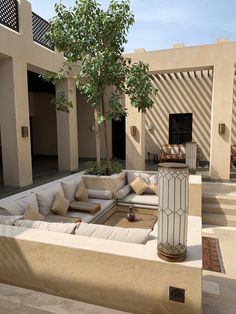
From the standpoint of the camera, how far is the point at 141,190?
20.8 ft

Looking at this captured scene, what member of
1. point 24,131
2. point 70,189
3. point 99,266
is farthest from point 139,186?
point 24,131

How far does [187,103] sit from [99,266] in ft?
35.1

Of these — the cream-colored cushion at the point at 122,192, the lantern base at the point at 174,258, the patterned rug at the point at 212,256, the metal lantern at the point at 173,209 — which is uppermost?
the metal lantern at the point at 173,209

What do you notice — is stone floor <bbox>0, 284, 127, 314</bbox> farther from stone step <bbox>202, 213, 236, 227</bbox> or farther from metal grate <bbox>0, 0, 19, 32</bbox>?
metal grate <bbox>0, 0, 19, 32</bbox>

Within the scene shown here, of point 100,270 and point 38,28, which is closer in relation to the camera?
point 100,270

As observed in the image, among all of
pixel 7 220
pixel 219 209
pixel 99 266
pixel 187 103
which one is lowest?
pixel 219 209

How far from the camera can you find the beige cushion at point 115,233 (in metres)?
2.87

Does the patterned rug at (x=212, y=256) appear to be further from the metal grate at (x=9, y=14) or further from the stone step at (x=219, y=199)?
the metal grate at (x=9, y=14)

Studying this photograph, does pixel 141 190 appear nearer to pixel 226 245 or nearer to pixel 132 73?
pixel 226 245

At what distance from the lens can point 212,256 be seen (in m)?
4.48

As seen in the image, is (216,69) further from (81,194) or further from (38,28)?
(38,28)

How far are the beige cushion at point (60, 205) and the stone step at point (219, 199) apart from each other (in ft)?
12.3

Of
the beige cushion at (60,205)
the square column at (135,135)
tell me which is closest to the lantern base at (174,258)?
the beige cushion at (60,205)

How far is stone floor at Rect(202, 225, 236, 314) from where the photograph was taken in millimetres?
2821
